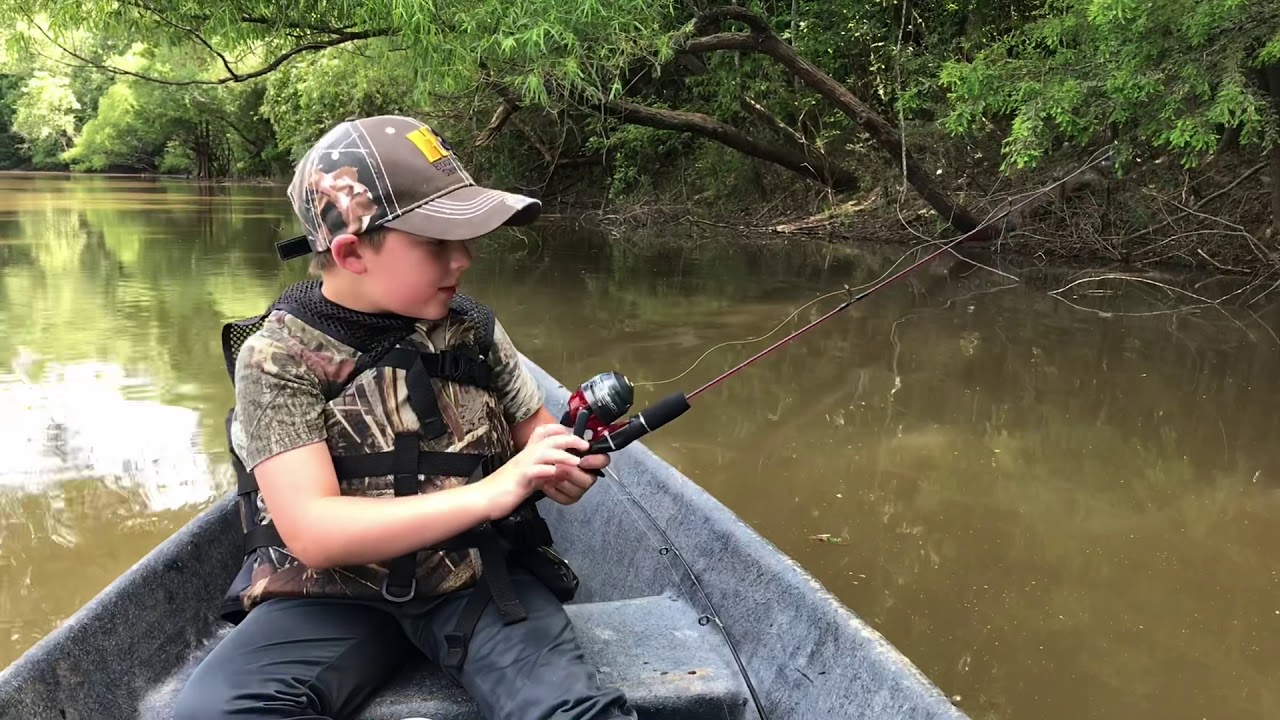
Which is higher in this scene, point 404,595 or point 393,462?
point 393,462

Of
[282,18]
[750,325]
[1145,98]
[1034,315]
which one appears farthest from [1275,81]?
[282,18]

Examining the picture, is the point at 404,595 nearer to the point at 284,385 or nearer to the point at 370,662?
the point at 370,662

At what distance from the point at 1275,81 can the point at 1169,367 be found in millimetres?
3560

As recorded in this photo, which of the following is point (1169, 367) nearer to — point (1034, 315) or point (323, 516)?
point (1034, 315)

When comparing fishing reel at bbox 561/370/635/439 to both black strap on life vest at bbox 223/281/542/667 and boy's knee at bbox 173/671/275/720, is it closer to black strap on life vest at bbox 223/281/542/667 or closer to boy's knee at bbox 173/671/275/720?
black strap on life vest at bbox 223/281/542/667

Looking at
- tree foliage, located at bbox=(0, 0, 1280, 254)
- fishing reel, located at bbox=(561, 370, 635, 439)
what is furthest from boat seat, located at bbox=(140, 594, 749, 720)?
tree foliage, located at bbox=(0, 0, 1280, 254)

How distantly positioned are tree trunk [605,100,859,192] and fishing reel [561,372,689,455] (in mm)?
8655

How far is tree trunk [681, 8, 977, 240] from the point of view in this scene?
875cm

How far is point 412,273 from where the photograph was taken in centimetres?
158

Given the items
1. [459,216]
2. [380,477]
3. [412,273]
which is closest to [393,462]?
[380,477]

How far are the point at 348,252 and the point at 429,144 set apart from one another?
0.86 ft

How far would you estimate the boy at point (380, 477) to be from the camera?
1.45 meters

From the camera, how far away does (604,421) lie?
168cm

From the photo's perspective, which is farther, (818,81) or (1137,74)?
(818,81)
